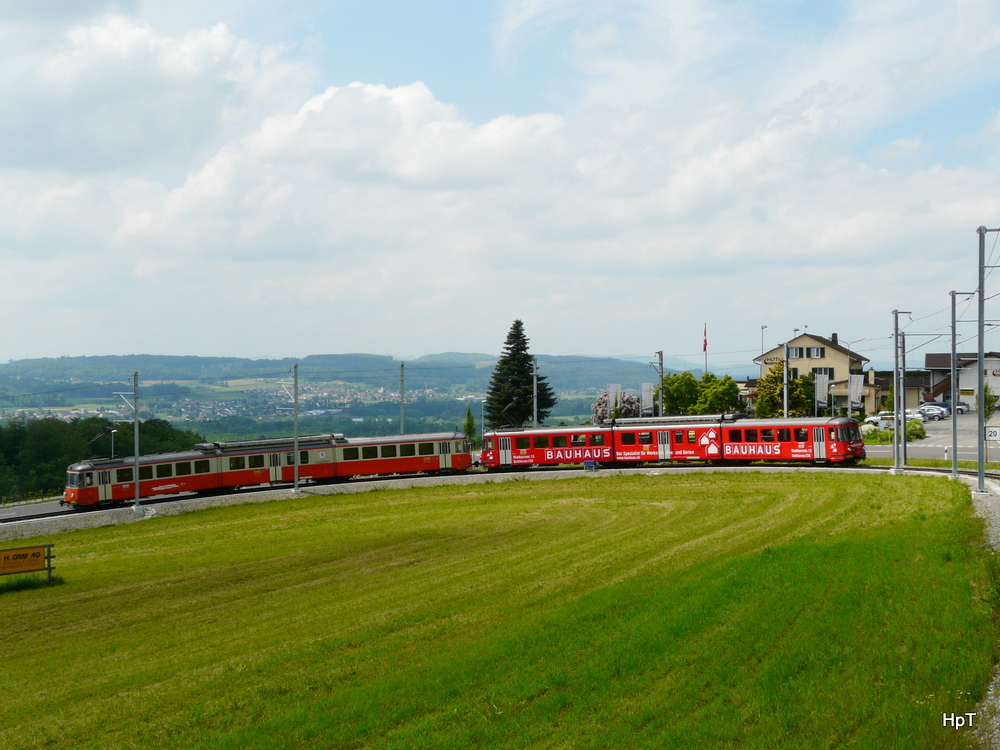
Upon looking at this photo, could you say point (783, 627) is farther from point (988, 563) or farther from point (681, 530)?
point (681, 530)

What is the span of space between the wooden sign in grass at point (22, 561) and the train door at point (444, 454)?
28.2 m

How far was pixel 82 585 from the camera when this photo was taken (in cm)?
2744

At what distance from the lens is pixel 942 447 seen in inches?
2638

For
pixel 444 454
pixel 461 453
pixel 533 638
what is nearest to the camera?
pixel 533 638

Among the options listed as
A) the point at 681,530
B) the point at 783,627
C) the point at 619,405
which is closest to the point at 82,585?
the point at 681,530

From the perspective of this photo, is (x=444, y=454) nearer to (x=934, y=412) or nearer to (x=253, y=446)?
(x=253, y=446)

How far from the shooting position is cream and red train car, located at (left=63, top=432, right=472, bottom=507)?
47.8 m

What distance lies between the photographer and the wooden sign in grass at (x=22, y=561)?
28.0m

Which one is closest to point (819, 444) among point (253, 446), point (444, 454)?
point (444, 454)

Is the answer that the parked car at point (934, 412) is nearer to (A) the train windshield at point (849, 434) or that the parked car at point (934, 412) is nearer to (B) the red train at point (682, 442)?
(A) the train windshield at point (849, 434)

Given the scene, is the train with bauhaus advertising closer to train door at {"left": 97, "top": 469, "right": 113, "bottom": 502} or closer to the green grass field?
train door at {"left": 97, "top": 469, "right": 113, "bottom": 502}

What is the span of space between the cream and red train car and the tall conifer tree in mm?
37753

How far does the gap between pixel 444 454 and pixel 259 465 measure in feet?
39.0

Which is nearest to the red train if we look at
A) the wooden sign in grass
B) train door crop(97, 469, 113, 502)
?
train door crop(97, 469, 113, 502)
